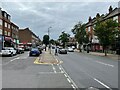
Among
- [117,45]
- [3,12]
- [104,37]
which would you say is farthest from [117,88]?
[3,12]

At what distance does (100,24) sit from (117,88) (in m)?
34.9

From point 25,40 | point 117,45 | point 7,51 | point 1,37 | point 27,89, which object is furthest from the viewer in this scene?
point 25,40

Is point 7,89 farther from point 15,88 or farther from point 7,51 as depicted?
point 7,51

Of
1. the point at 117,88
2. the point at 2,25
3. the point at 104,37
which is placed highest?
the point at 2,25

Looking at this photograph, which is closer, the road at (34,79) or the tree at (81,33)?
the road at (34,79)

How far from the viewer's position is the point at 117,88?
10.1 m

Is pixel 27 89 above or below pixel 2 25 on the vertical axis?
below

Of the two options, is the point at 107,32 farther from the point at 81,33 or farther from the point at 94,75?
the point at 94,75

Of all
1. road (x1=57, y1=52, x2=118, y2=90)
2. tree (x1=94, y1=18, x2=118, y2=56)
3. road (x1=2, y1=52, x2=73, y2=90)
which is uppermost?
tree (x1=94, y1=18, x2=118, y2=56)

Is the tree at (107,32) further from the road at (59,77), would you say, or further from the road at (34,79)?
the road at (34,79)

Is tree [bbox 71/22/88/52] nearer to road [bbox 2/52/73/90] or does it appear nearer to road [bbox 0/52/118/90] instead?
road [bbox 0/52/118/90]

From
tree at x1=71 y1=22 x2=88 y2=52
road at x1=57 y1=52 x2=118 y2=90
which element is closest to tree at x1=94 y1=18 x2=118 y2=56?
road at x1=57 y1=52 x2=118 y2=90

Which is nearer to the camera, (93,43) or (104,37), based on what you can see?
(104,37)

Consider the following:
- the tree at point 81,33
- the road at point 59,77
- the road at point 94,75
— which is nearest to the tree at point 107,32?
the road at point 94,75
